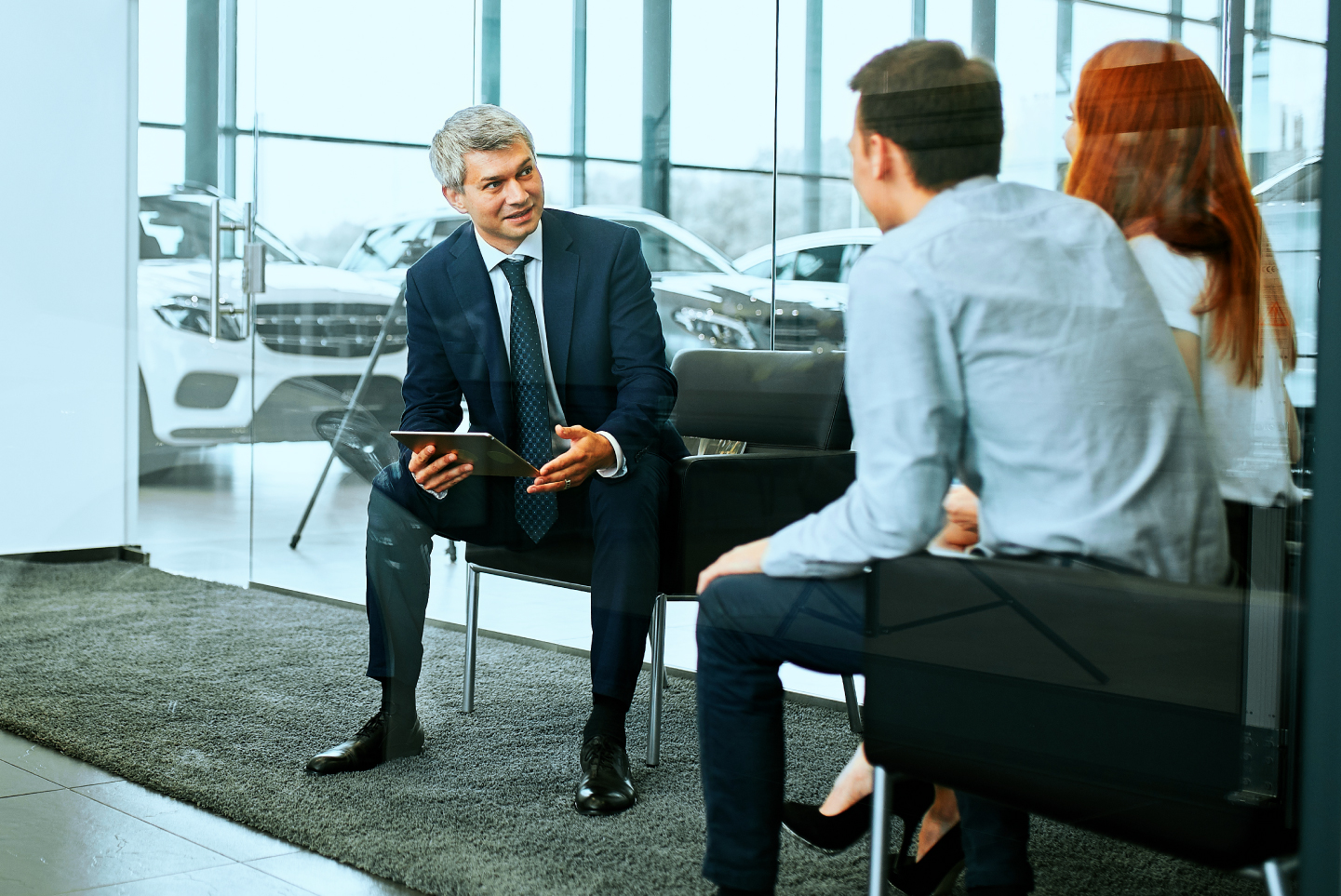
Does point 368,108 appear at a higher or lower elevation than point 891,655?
higher

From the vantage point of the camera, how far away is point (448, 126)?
2107 millimetres

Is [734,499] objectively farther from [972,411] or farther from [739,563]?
[972,411]

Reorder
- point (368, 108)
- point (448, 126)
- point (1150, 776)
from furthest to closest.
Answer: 1. point (368, 108)
2. point (448, 126)
3. point (1150, 776)

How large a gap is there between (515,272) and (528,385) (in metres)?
0.17

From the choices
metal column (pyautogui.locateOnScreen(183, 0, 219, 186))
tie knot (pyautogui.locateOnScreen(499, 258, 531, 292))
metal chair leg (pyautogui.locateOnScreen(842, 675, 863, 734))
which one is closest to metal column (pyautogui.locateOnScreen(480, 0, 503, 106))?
tie knot (pyautogui.locateOnScreen(499, 258, 531, 292))

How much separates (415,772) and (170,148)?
5.03 feet

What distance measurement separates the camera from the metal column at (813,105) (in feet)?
5.02

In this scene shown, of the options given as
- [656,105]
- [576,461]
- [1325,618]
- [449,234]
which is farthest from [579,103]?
[1325,618]

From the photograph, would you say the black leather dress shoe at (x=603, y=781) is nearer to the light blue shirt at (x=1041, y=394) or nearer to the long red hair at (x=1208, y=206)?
the light blue shirt at (x=1041, y=394)

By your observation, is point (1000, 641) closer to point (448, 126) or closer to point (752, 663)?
point (752, 663)

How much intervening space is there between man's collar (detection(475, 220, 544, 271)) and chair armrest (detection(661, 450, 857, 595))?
1.45ft

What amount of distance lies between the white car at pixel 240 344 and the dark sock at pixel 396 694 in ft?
1.47

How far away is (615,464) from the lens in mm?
1829

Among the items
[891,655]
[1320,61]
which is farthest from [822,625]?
[1320,61]
